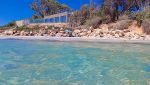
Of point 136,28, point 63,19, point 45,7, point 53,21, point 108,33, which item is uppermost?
point 45,7

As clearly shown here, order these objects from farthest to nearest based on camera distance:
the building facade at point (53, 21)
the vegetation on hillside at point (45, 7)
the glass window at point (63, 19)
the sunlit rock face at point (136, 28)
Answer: the vegetation on hillside at point (45, 7)
the glass window at point (63, 19)
the building facade at point (53, 21)
the sunlit rock face at point (136, 28)

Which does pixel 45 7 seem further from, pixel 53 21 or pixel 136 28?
pixel 136 28

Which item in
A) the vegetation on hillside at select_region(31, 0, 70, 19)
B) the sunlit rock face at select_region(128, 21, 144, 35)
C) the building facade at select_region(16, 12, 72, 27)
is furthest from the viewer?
the vegetation on hillside at select_region(31, 0, 70, 19)

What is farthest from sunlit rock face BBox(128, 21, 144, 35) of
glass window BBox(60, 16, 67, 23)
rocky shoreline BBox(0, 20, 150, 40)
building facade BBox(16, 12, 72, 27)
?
glass window BBox(60, 16, 67, 23)

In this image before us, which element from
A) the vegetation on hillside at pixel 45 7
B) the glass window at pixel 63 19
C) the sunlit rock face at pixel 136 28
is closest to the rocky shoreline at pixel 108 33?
the sunlit rock face at pixel 136 28

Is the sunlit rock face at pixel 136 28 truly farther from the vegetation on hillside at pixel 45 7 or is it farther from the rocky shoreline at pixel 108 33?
the vegetation on hillside at pixel 45 7

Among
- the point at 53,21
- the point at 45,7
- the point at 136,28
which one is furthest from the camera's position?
the point at 45,7

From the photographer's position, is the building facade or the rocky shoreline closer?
the rocky shoreline

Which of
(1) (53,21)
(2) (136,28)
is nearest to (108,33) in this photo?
(2) (136,28)

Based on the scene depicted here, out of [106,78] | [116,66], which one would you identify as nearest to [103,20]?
[116,66]

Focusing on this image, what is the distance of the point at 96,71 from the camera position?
6.98 m

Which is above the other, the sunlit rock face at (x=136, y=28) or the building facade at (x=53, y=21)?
the building facade at (x=53, y=21)

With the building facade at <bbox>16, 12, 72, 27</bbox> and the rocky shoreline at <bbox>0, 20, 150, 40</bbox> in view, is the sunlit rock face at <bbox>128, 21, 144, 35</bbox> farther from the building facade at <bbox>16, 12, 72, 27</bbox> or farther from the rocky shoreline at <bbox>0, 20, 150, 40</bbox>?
the building facade at <bbox>16, 12, 72, 27</bbox>

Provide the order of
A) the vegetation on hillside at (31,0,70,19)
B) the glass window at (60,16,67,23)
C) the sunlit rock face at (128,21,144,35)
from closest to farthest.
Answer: the sunlit rock face at (128,21,144,35)
the glass window at (60,16,67,23)
the vegetation on hillside at (31,0,70,19)
